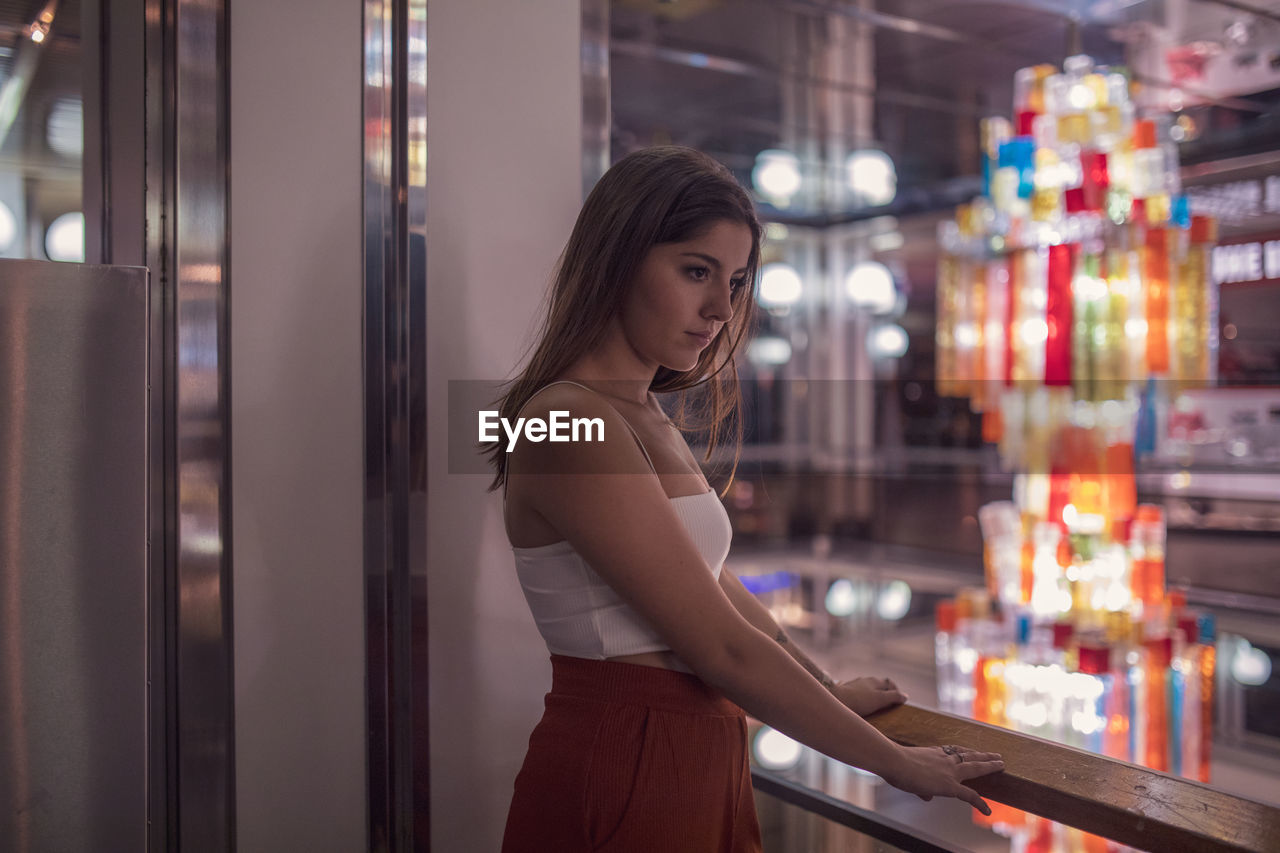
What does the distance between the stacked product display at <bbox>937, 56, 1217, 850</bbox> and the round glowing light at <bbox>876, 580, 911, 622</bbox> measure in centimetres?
285

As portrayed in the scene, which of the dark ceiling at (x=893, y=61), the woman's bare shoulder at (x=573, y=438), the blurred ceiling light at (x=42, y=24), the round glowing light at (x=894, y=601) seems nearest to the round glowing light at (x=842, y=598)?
the round glowing light at (x=894, y=601)

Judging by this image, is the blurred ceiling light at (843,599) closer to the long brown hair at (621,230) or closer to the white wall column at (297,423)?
the white wall column at (297,423)

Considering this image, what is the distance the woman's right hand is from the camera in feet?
3.61

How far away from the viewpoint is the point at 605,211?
1211mm

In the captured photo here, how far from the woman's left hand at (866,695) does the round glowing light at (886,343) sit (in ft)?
27.7

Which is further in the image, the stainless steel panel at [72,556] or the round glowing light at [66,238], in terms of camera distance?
the round glowing light at [66,238]

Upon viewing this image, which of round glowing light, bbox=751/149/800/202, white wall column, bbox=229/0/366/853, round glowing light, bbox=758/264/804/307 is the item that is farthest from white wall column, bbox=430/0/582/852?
round glowing light, bbox=758/264/804/307

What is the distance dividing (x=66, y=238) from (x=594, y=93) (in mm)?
995

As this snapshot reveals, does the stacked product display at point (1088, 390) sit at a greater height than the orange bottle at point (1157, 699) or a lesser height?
greater

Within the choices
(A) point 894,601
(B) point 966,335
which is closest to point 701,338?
(B) point 966,335

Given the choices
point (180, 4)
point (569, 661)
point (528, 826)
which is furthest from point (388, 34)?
point (528, 826)

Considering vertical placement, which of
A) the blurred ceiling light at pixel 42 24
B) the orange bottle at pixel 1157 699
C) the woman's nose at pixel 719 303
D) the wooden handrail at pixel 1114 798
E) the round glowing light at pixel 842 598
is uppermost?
the blurred ceiling light at pixel 42 24

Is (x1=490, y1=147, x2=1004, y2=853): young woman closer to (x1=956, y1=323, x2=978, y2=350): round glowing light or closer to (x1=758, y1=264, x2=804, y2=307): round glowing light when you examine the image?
(x1=956, y1=323, x2=978, y2=350): round glowing light

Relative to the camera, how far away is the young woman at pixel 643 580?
1.07m
